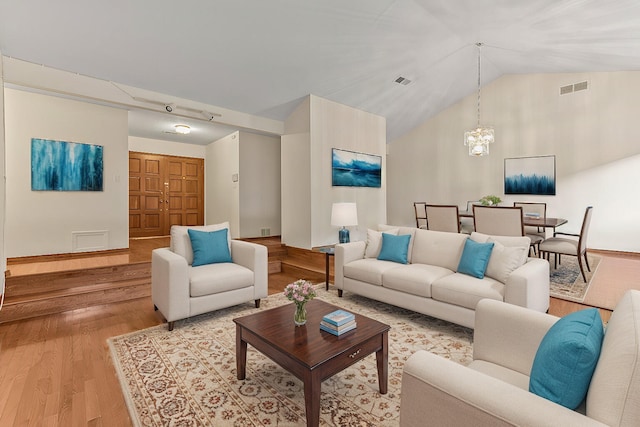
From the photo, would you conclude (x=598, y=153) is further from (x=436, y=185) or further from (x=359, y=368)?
(x=359, y=368)

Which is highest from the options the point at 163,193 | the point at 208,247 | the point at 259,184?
the point at 259,184

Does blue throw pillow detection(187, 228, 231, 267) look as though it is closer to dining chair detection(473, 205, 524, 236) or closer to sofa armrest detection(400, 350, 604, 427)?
sofa armrest detection(400, 350, 604, 427)

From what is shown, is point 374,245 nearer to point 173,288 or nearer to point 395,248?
point 395,248

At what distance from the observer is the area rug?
5.65ft

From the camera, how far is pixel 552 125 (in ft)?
20.5

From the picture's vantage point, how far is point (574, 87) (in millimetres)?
5984

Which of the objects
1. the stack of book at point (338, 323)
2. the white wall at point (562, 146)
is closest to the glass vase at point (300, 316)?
the stack of book at point (338, 323)

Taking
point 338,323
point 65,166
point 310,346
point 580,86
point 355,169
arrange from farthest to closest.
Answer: point 355,169, point 580,86, point 65,166, point 338,323, point 310,346

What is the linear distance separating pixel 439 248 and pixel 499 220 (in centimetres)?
131

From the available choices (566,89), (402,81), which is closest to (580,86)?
(566,89)

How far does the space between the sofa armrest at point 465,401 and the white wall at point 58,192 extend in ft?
17.2

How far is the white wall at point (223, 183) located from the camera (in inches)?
253

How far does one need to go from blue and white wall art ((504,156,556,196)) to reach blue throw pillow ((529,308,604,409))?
644 cm

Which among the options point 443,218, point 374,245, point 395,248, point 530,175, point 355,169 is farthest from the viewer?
point 530,175
